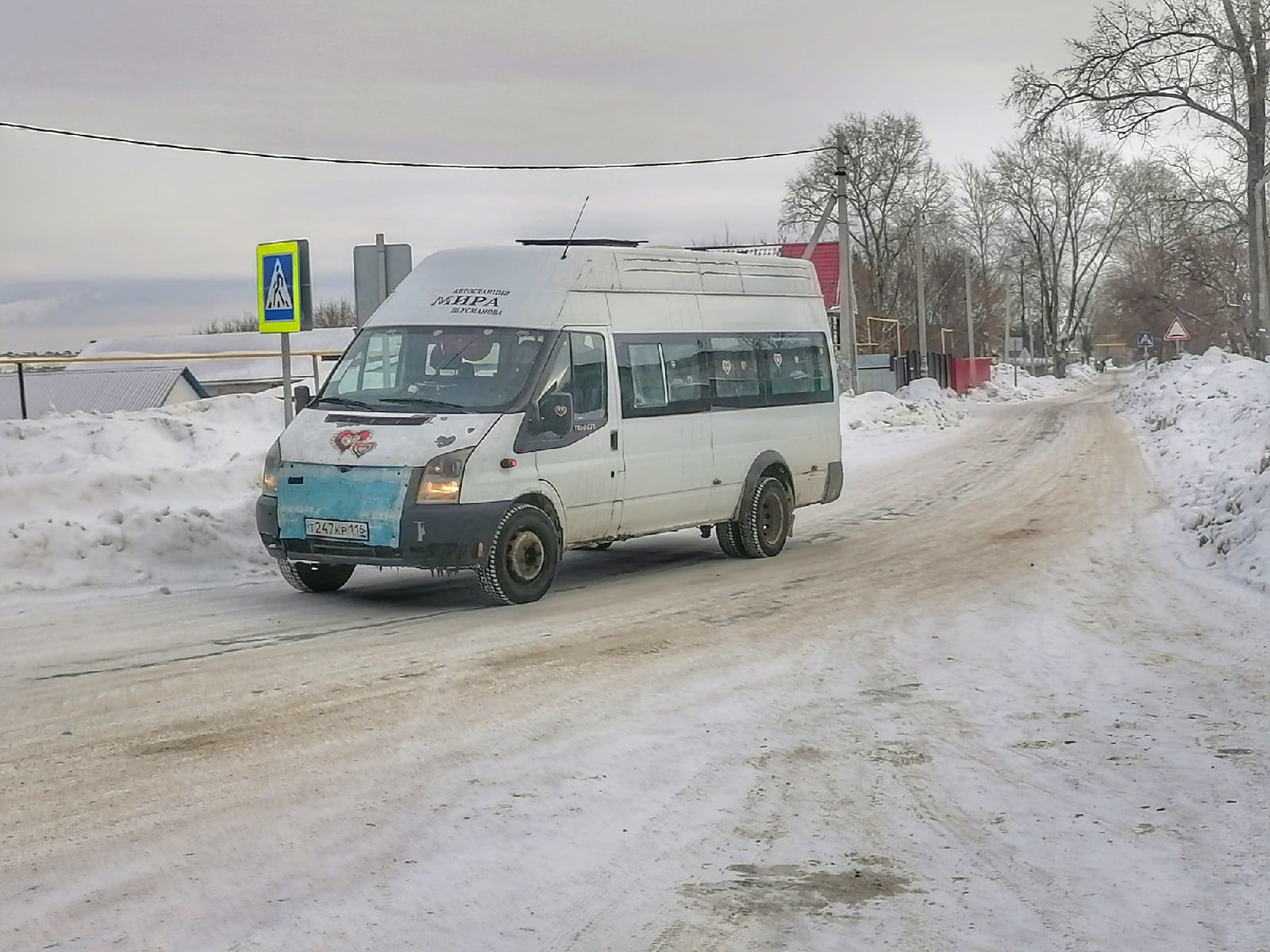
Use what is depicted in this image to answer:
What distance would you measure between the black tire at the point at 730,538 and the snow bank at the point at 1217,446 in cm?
400

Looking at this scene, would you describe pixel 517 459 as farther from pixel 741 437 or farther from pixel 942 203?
pixel 942 203

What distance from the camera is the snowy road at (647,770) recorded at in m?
4.51

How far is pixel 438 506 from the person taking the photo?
400 inches

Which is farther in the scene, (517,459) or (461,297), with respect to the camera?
(461,297)

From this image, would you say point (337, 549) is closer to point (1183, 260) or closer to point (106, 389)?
point (106, 389)

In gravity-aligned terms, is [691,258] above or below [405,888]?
above

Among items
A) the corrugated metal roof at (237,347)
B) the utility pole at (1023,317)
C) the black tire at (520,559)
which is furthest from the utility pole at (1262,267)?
the utility pole at (1023,317)

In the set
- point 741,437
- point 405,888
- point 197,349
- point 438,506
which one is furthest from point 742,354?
point 197,349

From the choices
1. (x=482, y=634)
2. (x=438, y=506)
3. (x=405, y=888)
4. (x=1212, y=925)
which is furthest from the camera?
(x=438, y=506)

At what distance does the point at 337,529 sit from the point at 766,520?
15.5ft

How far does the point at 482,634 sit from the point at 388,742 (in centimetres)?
284

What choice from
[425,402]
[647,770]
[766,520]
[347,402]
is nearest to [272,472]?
[347,402]

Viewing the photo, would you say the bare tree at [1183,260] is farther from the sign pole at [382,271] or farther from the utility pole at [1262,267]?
the sign pole at [382,271]

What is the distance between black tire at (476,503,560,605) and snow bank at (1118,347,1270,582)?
517 cm
